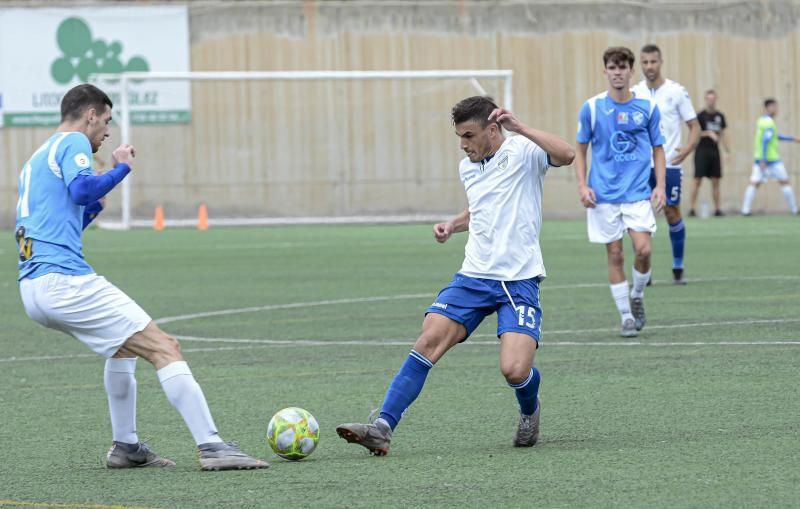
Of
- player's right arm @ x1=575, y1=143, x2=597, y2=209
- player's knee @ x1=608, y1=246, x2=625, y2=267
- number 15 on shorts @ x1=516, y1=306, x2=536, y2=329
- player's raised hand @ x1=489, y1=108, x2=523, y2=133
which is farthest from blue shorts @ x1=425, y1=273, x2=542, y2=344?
player's knee @ x1=608, y1=246, x2=625, y2=267

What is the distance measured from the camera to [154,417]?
8695 mm

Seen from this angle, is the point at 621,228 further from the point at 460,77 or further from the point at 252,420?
the point at 460,77

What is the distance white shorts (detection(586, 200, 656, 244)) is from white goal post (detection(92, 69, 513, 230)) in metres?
18.4

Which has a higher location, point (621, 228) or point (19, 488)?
point (621, 228)

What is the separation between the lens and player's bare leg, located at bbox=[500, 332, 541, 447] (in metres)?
7.30

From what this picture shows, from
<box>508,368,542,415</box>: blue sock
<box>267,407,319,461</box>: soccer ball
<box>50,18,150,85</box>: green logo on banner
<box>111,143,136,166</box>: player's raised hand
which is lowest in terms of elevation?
<box>267,407,319,461</box>: soccer ball

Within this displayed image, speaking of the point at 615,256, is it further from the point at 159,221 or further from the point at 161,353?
the point at 159,221

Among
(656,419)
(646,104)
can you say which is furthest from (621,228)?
(656,419)

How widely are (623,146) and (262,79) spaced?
2037 cm

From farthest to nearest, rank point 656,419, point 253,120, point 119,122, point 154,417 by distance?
1. point 253,120
2. point 119,122
3. point 154,417
4. point 656,419

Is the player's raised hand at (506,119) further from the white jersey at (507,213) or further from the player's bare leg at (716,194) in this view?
the player's bare leg at (716,194)

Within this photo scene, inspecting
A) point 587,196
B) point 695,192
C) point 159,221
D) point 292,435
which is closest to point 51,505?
point 292,435

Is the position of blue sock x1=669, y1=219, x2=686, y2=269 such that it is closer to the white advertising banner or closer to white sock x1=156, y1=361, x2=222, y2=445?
white sock x1=156, y1=361, x2=222, y2=445

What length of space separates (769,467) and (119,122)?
25286 millimetres
